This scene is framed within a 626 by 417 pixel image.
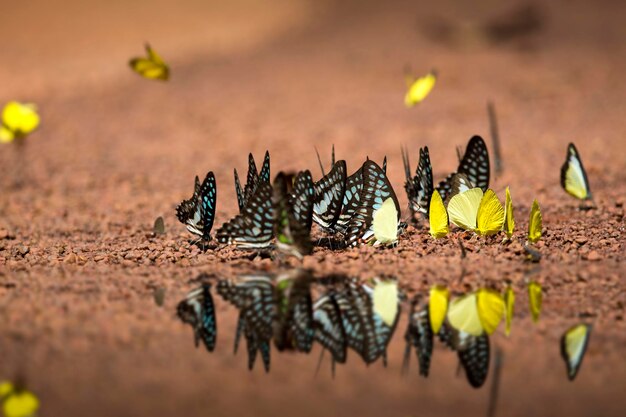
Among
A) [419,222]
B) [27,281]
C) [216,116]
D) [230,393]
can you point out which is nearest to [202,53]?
[216,116]

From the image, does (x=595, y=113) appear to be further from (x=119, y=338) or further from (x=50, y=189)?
(x=119, y=338)

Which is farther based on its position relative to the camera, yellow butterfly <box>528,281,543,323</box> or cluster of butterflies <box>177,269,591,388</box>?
yellow butterfly <box>528,281,543,323</box>

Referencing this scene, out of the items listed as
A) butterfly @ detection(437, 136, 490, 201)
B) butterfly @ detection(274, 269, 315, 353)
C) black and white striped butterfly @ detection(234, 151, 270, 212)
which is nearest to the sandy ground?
butterfly @ detection(274, 269, 315, 353)

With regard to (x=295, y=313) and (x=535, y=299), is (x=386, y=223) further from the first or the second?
(x=295, y=313)

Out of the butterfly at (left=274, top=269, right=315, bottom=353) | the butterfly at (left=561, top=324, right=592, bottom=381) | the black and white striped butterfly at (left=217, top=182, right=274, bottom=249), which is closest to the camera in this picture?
the butterfly at (left=561, top=324, right=592, bottom=381)

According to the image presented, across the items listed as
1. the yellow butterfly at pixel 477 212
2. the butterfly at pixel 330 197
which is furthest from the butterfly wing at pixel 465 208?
the butterfly at pixel 330 197

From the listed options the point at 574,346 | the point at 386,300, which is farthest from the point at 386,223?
the point at 574,346

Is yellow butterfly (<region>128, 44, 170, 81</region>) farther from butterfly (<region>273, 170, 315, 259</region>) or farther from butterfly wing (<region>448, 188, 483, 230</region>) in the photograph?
butterfly wing (<region>448, 188, 483, 230</region>)
